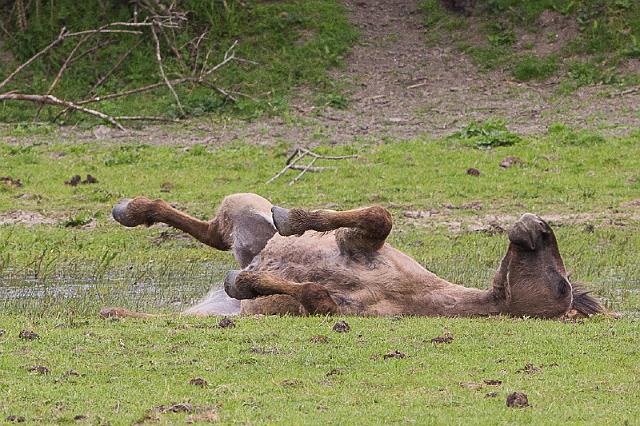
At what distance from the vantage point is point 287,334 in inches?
275

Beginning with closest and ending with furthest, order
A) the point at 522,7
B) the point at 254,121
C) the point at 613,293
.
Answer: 1. the point at 613,293
2. the point at 254,121
3. the point at 522,7

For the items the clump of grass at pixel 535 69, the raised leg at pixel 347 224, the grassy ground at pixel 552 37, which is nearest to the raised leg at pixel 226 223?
the raised leg at pixel 347 224

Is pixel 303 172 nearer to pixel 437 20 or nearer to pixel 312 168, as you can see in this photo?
pixel 312 168

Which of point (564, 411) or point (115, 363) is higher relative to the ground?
point (564, 411)

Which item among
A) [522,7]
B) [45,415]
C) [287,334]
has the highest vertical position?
[45,415]

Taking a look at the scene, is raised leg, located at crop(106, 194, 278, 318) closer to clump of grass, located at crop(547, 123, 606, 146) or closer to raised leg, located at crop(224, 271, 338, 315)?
raised leg, located at crop(224, 271, 338, 315)

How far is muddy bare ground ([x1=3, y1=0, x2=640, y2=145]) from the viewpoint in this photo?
Answer: 17.7 meters

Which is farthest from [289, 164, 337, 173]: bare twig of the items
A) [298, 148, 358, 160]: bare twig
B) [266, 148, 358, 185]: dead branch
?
[298, 148, 358, 160]: bare twig

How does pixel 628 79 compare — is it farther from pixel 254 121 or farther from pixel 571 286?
pixel 571 286

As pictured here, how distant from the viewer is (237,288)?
8000mm

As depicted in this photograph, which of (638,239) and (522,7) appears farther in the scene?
(522,7)

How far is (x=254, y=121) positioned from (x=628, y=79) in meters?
5.96

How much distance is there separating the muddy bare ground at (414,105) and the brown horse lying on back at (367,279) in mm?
9008

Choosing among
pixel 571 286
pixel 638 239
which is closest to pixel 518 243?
pixel 571 286
